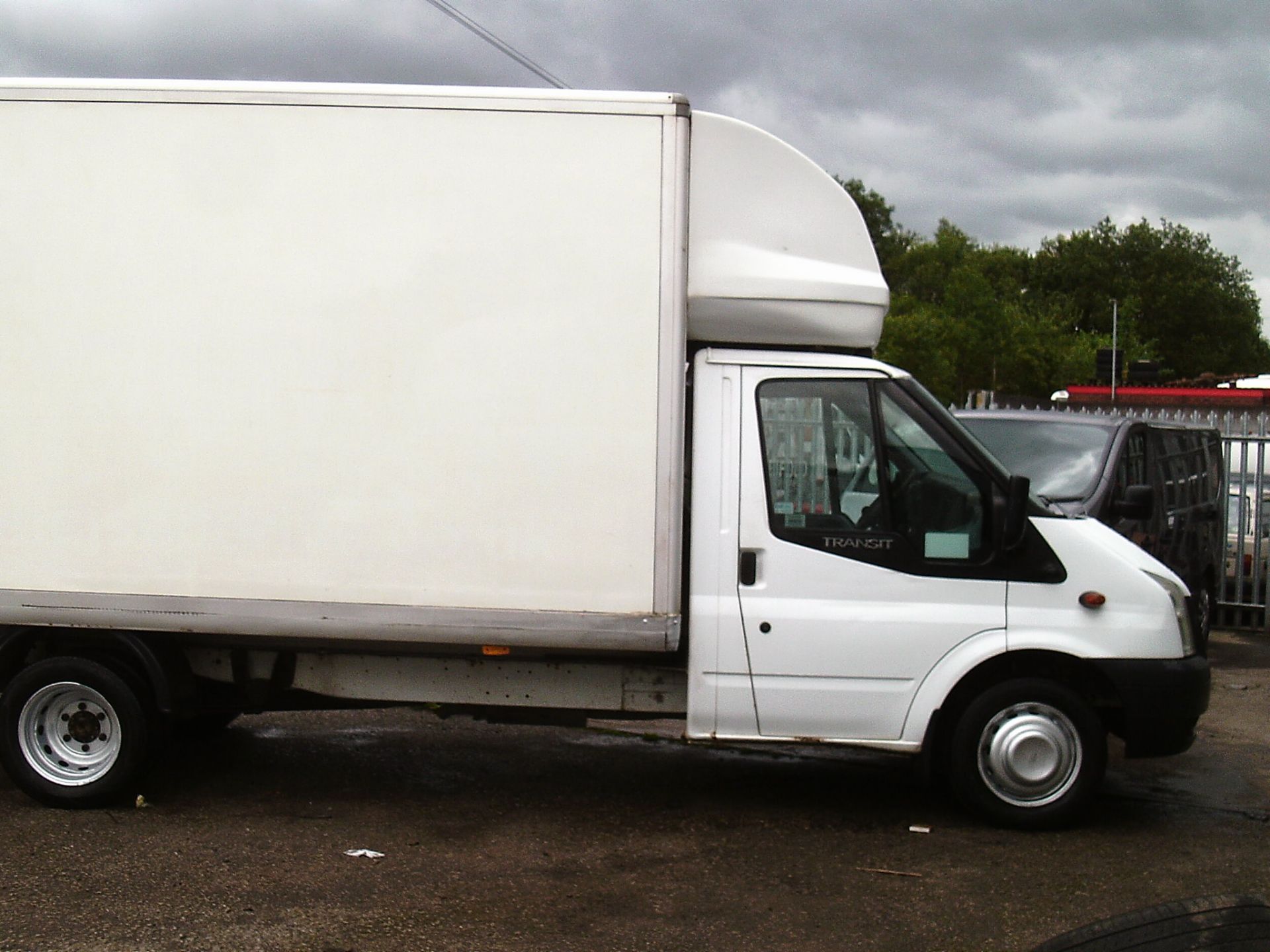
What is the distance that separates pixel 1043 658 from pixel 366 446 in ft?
10.1

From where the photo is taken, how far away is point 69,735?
633cm

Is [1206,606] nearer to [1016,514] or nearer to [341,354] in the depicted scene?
[1016,514]

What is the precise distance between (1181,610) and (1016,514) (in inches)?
37.6

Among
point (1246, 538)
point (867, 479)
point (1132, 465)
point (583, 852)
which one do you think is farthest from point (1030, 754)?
point (1246, 538)

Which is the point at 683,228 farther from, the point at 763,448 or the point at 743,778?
the point at 743,778

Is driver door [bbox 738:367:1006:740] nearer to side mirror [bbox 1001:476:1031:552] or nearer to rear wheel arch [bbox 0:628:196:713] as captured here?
side mirror [bbox 1001:476:1031:552]

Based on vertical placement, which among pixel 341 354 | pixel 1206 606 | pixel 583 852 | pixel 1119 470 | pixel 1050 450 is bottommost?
pixel 583 852

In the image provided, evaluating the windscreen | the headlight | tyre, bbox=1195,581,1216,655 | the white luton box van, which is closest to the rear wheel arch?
the white luton box van

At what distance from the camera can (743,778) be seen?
285 inches

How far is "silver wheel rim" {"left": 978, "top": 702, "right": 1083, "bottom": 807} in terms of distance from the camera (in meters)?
6.04

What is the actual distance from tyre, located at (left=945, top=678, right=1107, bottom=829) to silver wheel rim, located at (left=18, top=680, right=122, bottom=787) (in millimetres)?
3767

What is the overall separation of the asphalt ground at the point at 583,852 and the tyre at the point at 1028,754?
0.15 meters

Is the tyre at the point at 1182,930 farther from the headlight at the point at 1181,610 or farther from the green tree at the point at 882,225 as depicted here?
the green tree at the point at 882,225

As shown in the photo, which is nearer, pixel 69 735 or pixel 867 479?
pixel 867 479
